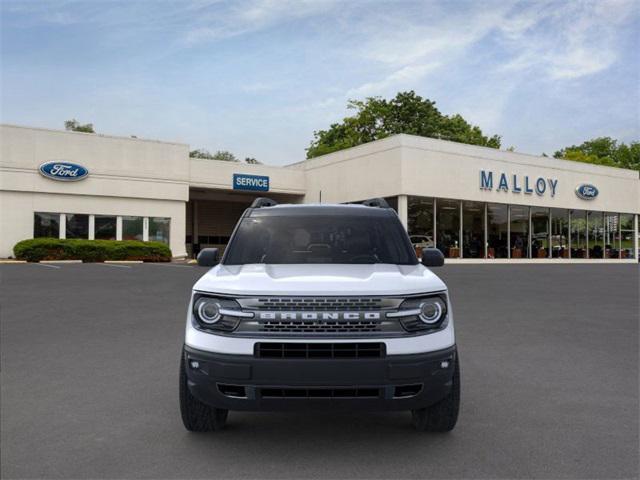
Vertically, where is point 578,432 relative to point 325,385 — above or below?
below

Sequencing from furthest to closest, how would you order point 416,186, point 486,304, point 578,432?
point 416,186 → point 486,304 → point 578,432

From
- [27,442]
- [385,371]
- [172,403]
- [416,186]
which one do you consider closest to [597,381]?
[385,371]

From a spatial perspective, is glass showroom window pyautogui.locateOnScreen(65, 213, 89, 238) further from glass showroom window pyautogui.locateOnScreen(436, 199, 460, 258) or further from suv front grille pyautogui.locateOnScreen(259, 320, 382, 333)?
suv front grille pyautogui.locateOnScreen(259, 320, 382, 333)

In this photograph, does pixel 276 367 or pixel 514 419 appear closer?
pixel 276 367

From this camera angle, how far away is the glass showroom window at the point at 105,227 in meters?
35.1

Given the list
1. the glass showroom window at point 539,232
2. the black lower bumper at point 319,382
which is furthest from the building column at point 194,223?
the black lower bumper at point 319,382

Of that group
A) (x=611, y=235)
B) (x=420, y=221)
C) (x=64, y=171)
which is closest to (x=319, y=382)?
(x=420, y=221)

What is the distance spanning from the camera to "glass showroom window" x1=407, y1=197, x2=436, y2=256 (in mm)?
34562

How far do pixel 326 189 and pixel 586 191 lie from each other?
65.9 ft

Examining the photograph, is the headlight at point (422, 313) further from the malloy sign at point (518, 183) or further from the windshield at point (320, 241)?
the malloy sign at point (518, 183)

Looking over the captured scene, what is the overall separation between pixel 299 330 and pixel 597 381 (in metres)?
3.74

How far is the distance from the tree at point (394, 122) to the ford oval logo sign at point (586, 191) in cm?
2009

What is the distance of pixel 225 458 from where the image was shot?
12.2ft

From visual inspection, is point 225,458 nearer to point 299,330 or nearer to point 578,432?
point 299,330
